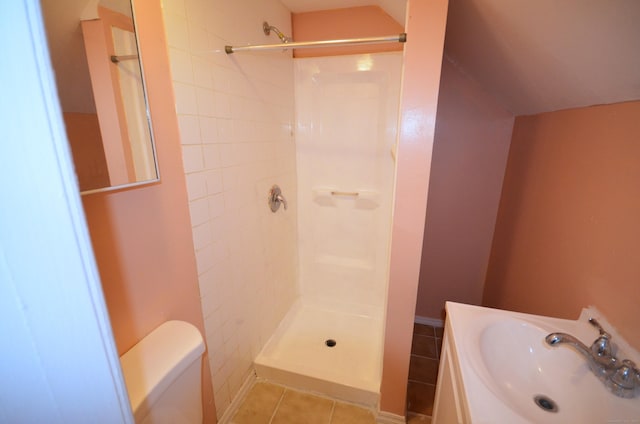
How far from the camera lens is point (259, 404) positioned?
1.54 metres

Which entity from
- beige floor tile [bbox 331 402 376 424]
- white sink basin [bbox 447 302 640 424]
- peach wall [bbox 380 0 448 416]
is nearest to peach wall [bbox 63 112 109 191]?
→ peach wall [bbox 380 0 448 416]

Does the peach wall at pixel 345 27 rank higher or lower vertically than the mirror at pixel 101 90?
higher

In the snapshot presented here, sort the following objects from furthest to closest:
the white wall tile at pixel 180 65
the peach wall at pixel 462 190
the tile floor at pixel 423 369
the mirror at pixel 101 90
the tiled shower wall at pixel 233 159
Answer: the peach wall at pixel 462 190
the tile floor at pixel 423 369
the tiled shower wall at pixel 233 159
the white wall tile at pixel 180 65
the mirror at pixel 101 90

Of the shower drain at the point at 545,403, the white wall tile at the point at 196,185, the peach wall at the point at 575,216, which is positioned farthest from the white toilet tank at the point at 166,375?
the peach wall at the point at 575,216

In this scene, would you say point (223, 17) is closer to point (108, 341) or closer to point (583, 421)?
point (108, 341)

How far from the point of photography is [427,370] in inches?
71.4

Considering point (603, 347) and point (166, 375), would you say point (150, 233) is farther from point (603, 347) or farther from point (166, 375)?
point (603, 347)

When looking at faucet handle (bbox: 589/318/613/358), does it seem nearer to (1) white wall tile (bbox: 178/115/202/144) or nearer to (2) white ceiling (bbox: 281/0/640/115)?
(2) white ceiling (bbox: 281/0/640/115)

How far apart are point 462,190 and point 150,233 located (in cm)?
194

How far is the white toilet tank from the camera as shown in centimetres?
74

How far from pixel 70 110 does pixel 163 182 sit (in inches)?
13.5

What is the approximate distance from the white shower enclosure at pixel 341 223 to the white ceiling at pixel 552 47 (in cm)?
56

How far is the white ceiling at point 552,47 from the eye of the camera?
0.68m

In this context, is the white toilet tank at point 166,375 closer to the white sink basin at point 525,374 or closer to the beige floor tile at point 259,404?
the beige floor tile at point 259,404
